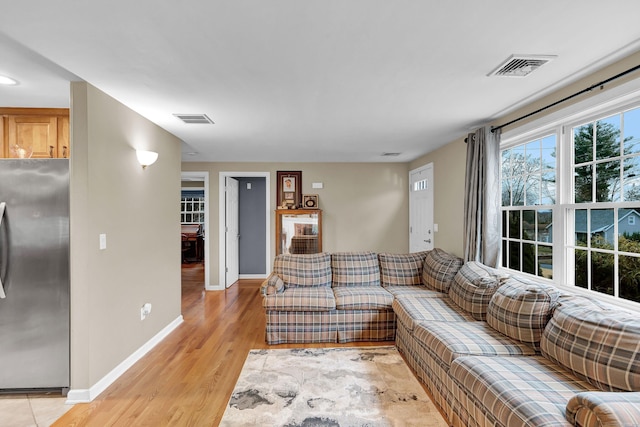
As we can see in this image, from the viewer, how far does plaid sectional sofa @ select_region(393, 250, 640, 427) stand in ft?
4.80

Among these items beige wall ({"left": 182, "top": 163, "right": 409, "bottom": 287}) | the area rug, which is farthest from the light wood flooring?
beige wall ({"left": 182, "top": 163, "right": 409, "bottom": 287})

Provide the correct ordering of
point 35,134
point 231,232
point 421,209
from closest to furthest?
1. point 35,134
2. point 421,209
3. point 231,232

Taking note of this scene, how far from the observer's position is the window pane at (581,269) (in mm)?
2494

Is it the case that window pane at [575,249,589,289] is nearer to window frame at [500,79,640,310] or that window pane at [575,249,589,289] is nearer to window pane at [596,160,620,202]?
window frame at [500,79,640,310]

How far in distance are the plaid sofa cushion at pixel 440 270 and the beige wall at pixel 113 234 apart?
3.10 meters

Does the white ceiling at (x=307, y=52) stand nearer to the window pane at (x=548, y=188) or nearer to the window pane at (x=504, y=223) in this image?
the window pane at (x=548, y=188)

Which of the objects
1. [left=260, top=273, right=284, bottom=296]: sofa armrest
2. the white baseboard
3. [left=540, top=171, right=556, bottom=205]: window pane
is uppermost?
[left=540, top=171, right=556, bottom=205]: window pane

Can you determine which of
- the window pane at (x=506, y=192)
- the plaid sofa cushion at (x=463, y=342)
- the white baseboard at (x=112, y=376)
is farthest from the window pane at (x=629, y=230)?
the white baseboard at (x=112, y=376)

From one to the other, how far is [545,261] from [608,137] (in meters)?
1.12

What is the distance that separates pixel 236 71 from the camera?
219 cm

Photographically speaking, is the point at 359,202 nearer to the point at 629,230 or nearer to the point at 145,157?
the point at 145,157

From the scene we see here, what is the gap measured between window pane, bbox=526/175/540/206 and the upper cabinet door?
14.0 feet

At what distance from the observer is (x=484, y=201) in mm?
3264

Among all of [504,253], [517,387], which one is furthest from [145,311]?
[504,253]
